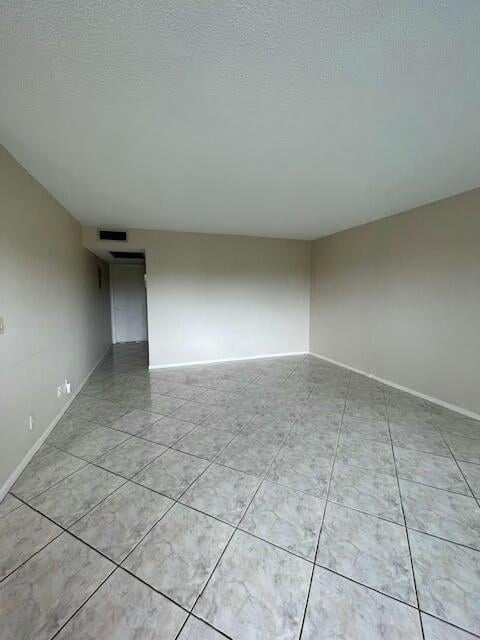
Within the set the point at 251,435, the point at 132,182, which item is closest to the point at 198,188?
the point at 132,182

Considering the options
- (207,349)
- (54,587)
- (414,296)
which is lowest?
(54,587)

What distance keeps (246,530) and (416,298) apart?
3343mm

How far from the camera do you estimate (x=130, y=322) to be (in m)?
7.47

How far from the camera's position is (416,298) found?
11.4 ft

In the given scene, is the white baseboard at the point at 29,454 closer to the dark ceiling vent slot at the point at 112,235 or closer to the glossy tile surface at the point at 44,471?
the glossy tile surface at the point at 44,471

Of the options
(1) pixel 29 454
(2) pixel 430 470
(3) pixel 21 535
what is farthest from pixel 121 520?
(2) pixel 430 470

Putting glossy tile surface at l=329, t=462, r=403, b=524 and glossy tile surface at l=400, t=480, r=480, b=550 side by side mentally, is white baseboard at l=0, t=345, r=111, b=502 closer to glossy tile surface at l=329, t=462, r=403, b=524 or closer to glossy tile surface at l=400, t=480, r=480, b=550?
glossy tile surface at l=329, t=462, r=403, b=524

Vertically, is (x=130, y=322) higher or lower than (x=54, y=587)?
higher

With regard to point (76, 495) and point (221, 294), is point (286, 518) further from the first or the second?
point (221, 294)

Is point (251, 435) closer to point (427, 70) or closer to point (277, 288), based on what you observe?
point (427, 70)

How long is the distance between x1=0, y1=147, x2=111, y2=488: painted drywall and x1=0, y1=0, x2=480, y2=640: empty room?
0.03 m

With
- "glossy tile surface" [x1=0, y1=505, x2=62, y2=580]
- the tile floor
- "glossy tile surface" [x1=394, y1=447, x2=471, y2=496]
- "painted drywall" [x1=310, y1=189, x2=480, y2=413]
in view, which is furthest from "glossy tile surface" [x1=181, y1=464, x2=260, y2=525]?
"painted drywall" [x1=310, y1=189, x2=480, y2=413]

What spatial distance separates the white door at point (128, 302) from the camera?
23.8 feet

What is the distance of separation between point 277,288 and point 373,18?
451cm
